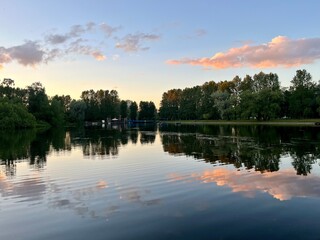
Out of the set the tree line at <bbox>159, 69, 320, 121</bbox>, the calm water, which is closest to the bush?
the tree line at <bbox>159, 69, 320, 121</bbox>

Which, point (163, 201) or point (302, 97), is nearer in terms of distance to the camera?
point (163, 201)

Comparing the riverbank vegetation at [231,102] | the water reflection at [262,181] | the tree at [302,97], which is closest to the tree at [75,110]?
the riverbank vegetation at [231,102]

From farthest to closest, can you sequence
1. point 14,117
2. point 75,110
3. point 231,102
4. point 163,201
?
point 75,110
point 231,102
point 14,117
point 163,201

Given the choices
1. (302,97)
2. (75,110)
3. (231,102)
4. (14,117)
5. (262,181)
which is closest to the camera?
(262,181)

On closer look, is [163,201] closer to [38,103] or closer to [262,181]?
[262,181]

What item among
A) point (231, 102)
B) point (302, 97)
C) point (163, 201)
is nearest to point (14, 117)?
point (231, 102)

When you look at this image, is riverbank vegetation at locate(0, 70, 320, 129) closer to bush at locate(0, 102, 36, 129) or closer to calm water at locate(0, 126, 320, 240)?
bush at locate(0, 102, 36, 129)

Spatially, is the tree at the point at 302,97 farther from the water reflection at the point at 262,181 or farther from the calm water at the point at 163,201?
the water reflection at the point at 262,181

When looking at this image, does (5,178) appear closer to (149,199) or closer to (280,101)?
(149,199)

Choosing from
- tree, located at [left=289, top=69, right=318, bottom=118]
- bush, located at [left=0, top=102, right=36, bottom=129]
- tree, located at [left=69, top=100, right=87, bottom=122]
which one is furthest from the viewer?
tree, located at [left=69, top=100, right=87, bottom=122]

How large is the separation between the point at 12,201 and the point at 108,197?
462 cm

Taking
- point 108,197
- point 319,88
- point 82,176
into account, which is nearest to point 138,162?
point 82,176

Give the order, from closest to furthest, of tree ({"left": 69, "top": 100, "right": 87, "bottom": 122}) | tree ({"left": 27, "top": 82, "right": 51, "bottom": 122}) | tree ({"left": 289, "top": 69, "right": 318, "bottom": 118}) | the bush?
the bush, tree ({"left": 289, "top": 69, "right": 318, "bottom": 118}), tree ({"left": 27, "top": 82, "right": 51, "bottom": 122}), tree ({"left": 69, "top": 100, "right": 87, "bottom": 122})

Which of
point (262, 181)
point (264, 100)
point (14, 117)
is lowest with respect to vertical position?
point (262, 181)
